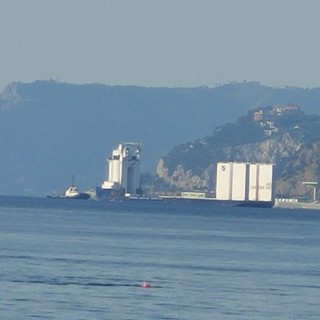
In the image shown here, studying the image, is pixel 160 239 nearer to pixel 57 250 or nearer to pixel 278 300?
pixel 57 250

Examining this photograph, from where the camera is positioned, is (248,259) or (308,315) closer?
(308,315)

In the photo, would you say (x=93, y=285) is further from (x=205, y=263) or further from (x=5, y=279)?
(x=205, y=263)

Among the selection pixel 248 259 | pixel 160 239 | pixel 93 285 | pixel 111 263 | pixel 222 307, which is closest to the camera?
pixel 222 307

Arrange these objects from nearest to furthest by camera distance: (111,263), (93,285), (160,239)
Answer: (93,285) < (111,263) < (160,239)

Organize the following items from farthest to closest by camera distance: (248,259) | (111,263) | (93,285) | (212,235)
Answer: (212,235) → (248,259) → (111,263) → (93,285)

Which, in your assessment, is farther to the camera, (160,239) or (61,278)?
(160,239)

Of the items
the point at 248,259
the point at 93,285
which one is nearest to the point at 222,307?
the point at 93,285

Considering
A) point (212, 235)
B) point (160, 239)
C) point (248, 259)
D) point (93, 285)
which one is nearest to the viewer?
point (93, 285)

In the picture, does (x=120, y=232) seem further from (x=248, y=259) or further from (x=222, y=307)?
(x=222, y=307)

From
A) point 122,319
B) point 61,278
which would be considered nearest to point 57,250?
point 61,278
